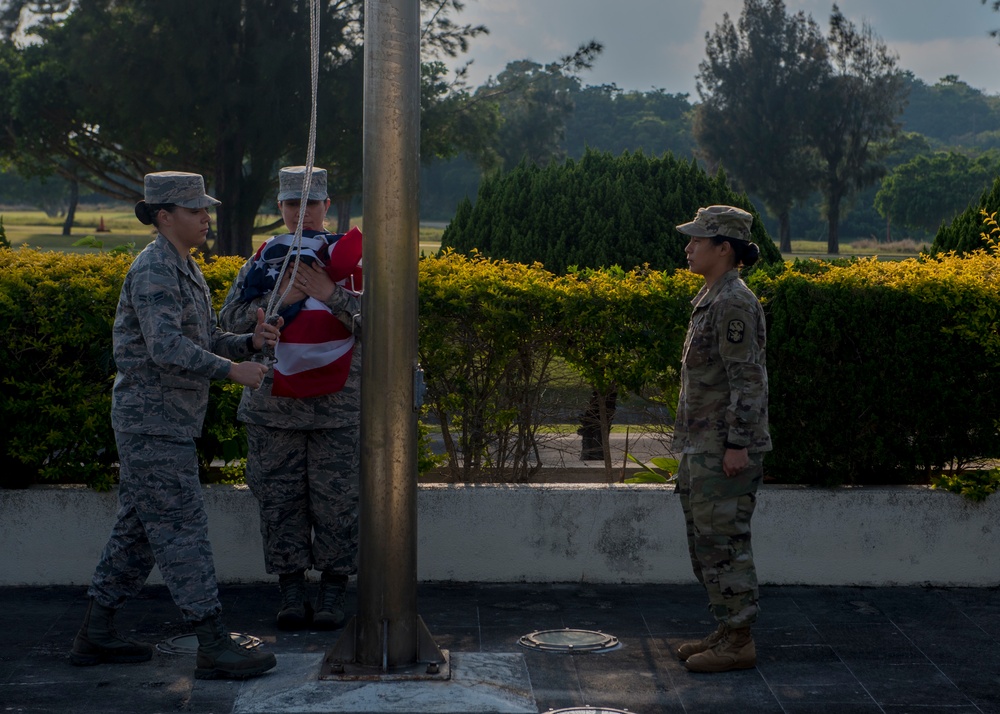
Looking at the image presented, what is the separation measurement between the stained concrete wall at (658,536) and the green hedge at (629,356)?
0.70ft

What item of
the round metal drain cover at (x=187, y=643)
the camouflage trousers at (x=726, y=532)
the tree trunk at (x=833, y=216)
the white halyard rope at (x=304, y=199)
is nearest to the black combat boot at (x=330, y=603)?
the round metal drain cover at (x=187, y=643)

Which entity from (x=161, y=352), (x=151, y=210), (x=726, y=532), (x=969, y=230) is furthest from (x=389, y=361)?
(x=969, y=230)

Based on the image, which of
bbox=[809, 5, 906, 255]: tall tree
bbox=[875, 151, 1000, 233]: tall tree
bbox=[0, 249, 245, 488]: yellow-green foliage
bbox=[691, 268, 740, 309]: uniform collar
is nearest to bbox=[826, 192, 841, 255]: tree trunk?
bbox=[809, 5, 906, 255]: tall tree

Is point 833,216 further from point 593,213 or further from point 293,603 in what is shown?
point 293,603

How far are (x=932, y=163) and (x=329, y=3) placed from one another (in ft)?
198

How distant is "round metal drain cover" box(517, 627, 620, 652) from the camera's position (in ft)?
A: 17.0

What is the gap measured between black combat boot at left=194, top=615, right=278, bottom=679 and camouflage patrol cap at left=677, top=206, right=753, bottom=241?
239 centimetres

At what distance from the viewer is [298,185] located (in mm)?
5523

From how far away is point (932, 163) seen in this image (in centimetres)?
8000

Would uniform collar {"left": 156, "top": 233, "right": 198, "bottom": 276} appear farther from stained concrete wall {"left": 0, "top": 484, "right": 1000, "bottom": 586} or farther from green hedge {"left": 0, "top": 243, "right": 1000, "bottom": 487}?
stained concrete wall {"left": 0, "top": 484, "right": 1000, "bottom": 586}

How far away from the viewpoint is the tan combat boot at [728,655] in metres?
4.89

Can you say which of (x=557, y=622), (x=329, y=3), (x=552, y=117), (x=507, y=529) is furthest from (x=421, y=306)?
(x=552, y=117)

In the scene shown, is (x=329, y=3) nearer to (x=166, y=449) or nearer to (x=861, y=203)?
(x=166, y=449)

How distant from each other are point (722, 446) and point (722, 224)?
0.90 meters
